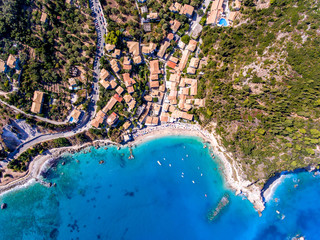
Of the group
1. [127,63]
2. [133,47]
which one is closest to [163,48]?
[133,47]

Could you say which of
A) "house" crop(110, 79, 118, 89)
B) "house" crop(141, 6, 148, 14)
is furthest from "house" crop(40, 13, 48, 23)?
"house" crop(141, 6, 148, 14)

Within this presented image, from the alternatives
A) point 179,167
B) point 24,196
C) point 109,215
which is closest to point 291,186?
point 179,167

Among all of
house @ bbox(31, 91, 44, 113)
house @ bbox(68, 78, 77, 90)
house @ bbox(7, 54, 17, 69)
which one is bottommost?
house @ bbox(31, 91, 44, 113)

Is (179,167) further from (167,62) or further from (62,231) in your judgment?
(62,231)

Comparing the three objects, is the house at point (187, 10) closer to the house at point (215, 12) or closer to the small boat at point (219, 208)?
the house at point (215, 12)

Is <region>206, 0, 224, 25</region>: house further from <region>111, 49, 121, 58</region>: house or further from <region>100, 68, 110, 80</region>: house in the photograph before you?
<region>100, 68, 110, 80</region>: house

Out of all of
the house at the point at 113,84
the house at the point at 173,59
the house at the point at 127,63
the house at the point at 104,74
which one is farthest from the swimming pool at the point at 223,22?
the house at the point at 104,74
